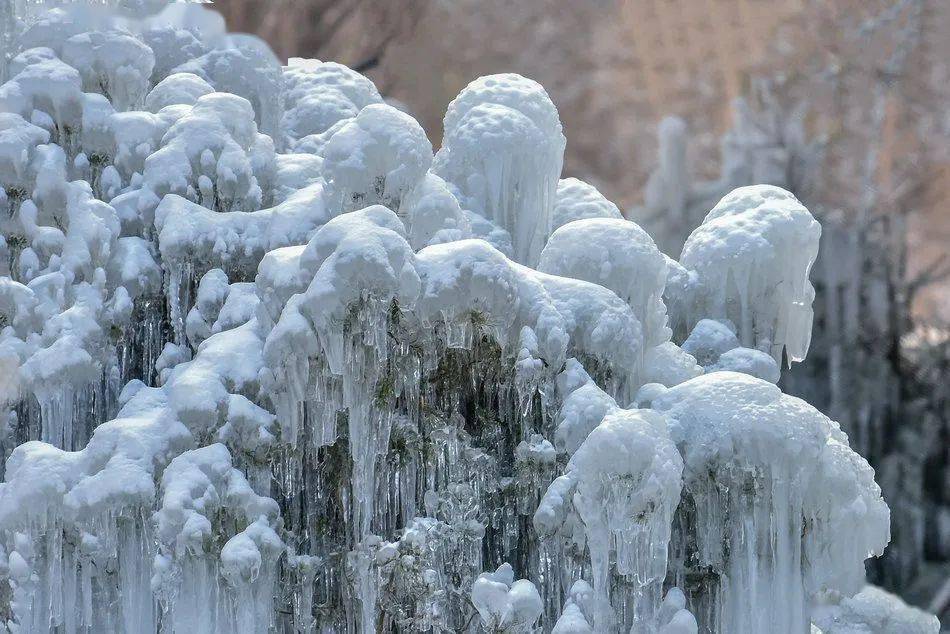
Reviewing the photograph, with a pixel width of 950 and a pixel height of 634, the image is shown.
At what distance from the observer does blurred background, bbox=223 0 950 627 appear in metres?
19.6

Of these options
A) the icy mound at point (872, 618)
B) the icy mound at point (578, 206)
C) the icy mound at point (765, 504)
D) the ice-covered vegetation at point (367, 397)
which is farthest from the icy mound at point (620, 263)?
the icy mound at point (872, 618)

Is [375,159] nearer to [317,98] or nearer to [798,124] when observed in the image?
[317,98]

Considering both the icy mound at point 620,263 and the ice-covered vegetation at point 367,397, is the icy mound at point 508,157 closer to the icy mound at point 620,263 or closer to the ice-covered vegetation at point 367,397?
the ice-covered vegetation at point 367,397

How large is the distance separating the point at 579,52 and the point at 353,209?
25.3 metres

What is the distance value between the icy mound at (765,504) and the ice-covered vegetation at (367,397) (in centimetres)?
1

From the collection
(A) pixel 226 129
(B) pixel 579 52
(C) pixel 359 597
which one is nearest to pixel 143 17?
(A) pixel 226 129

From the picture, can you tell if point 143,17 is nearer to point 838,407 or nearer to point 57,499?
point 57,499

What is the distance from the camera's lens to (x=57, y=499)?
5.89 metres

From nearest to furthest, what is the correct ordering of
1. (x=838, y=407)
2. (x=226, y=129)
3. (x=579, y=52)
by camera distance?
(x=226, y=129), (x=838, y=407), (x=579, y=52)

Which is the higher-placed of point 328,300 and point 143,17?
point 143,17

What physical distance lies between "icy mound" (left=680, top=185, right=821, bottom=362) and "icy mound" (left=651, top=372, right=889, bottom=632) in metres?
0.86

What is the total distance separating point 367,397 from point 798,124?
18.4 metres

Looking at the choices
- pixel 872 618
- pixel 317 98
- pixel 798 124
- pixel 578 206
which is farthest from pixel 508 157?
pixel 798 124

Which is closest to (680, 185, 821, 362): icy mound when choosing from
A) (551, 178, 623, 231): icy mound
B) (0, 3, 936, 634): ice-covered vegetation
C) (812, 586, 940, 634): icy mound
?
(0, 3, 936, 634): ice-covered vegetation
